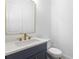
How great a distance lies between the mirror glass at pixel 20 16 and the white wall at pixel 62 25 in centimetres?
88

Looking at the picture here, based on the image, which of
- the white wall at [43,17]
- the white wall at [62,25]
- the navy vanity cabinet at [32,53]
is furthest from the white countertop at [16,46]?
the white wall at [62,25]

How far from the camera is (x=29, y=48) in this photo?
1.59 meters

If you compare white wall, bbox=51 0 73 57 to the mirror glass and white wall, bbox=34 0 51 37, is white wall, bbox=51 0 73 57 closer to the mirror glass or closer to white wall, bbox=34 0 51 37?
white wall, bbox=34 0 51 37

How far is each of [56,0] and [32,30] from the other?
139 cm

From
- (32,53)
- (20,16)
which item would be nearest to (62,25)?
(20,16)

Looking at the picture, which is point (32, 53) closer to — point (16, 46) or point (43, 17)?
point (16, 46)

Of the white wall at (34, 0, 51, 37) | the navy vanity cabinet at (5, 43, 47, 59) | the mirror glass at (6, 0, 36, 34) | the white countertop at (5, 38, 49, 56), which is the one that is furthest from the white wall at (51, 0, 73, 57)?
the white countertop at (5, 38, 49, 56)

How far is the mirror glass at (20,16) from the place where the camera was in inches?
75.0

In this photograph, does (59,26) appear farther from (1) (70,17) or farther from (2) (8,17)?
(2) (8,17)

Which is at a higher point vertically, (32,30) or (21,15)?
(21,15)

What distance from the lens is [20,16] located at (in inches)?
85.4

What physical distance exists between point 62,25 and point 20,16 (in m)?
1.42

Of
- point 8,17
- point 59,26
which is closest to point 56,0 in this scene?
point 59,26

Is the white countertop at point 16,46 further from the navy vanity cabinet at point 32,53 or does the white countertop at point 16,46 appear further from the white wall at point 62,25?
the white wall at point 62,25
